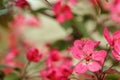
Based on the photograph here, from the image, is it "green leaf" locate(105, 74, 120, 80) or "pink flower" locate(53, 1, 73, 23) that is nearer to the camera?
"green leaf" locate(105, 74, 120, 80)

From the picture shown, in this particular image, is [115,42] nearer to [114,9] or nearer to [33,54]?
[33,54]

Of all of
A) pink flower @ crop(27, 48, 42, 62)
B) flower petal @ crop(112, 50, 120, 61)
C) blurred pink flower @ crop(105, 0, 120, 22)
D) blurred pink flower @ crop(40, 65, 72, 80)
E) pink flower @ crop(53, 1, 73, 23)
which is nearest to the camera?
flower petal @ crop(112, 50, 120, 61)

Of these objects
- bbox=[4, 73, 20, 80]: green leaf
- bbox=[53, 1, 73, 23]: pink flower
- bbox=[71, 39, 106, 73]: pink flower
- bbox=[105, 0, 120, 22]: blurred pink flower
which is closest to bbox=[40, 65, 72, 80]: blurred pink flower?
bbox=[71, 39, 106, 73]: pink flower

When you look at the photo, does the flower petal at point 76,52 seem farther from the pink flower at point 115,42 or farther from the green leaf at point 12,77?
the green leaf at point 12,77

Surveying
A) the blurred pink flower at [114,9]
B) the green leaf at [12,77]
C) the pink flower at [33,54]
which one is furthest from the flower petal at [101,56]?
the blurred pink flower at [114,9]

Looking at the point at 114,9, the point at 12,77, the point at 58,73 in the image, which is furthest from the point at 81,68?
the point at 114,9

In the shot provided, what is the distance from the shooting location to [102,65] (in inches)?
54.4

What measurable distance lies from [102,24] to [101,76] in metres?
1.02

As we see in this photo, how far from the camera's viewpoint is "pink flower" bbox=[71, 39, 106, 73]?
1.38m

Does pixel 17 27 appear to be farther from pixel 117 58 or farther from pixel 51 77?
pixel 117 58

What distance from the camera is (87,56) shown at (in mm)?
1499

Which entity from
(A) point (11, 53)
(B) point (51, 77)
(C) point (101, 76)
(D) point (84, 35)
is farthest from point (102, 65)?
(A) point (11, 53)

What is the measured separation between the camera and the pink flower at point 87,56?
138cm

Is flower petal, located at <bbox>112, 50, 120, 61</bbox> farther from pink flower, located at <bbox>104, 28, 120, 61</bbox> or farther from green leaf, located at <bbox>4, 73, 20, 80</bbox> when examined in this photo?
green leaf, located at <bbox>4, 73, 20, 80</bbox>
